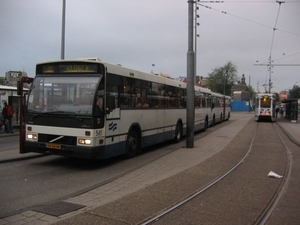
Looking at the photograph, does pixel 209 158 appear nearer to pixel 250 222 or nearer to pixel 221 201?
pixel 221 201

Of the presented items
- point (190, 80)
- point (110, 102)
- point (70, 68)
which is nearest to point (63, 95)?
point (70, 68)

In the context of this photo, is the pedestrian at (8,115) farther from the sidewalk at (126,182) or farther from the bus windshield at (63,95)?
the bus windshield at (63,95)

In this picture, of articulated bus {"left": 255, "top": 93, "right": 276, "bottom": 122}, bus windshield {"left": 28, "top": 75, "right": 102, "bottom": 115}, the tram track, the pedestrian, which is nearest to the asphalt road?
bus windshield {"left": 28, "top": 75, "right": 102, "bottom": 115}

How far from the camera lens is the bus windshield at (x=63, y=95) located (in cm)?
812

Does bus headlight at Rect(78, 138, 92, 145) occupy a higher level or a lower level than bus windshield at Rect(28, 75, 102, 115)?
lower

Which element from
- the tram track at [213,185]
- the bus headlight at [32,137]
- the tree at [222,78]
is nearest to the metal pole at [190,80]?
the tram track at [213,185]

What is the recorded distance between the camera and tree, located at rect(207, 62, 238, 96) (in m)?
73.2

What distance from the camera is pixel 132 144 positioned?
1029 centimetres

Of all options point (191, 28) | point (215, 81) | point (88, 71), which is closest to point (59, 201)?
point (88, 71)

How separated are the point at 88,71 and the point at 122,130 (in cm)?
209

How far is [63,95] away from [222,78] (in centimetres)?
6871

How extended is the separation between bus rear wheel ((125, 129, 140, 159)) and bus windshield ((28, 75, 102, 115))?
2.23 meters

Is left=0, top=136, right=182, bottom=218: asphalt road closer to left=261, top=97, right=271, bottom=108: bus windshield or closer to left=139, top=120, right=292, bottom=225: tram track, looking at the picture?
left=139, top=120, right=292, bottom=225: tram track

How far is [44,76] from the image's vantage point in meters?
8.82
